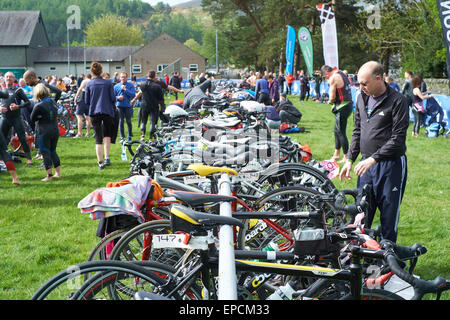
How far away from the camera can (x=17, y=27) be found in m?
75.9

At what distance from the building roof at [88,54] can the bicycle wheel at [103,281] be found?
80540mm

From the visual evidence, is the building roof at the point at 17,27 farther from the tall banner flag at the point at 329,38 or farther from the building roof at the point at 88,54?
the tall banner flag at the point at 329,38

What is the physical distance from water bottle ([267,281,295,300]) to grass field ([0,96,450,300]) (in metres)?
1.93

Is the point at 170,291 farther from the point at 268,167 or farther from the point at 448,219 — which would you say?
the point at 448,219

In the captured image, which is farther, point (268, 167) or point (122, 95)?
point (122, 95)

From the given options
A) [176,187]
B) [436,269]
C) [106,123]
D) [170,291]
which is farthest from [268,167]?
[106,123]

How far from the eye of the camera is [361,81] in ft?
14.0

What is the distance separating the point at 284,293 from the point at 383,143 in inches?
83.4

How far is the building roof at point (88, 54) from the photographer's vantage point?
78312 mm

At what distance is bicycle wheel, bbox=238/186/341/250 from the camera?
4.12 meters

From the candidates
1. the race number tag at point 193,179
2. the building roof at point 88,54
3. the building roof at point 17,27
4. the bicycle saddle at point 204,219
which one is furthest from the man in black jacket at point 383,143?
the building roof at point 88,54

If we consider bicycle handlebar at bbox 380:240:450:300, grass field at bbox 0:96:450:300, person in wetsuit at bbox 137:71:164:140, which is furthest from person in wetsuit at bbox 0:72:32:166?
bicycle handlebar at bbox 380:240:450:300

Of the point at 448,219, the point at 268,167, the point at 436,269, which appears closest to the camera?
the point at 436,269
